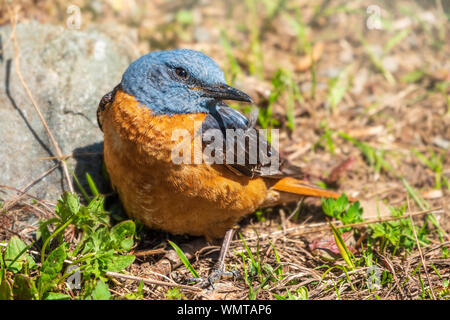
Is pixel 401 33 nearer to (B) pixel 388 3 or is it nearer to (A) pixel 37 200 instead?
(B) pixel 388 3

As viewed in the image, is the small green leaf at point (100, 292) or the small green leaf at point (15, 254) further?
the small green leaf at point (15, 254)

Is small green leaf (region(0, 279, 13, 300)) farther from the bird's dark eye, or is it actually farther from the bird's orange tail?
the bird's orange tail

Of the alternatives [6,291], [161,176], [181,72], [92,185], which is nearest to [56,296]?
[6,291]

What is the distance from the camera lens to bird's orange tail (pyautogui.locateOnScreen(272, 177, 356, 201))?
455 cm

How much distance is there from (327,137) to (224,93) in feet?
6.70

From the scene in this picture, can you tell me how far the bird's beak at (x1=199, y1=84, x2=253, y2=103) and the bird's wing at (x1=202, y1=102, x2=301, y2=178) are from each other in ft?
0.63

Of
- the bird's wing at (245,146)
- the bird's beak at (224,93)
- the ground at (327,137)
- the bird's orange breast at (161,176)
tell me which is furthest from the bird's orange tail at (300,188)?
the bird's beak at (224,93)

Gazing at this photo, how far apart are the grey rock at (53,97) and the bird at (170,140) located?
66 centimetres

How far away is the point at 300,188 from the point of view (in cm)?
459

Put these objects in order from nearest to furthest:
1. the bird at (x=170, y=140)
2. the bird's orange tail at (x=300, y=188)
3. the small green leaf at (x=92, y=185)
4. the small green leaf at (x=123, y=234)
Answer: the small green leaf at (x=123, y=234)
the bird at (x=170, y=140)
the small green leaf at (x=92, y=185)
the bird's orange tail at (x=300, y=188)

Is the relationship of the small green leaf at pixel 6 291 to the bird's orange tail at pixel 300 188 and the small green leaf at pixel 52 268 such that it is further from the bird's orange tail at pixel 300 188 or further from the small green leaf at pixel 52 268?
the bird's orange tail at pixel 300 188

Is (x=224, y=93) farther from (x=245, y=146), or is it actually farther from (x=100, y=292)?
(x=100, y=292)

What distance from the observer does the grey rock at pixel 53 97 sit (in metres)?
4.31
